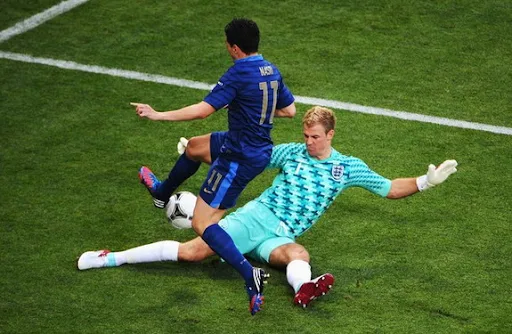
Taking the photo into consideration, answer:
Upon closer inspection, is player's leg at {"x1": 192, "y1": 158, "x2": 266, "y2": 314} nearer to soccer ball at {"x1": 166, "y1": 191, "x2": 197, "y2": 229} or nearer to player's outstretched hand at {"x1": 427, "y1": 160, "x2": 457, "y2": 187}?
soccer ball at {"x1": 166, "y1": 191, "x2": 197, "y2": 229}

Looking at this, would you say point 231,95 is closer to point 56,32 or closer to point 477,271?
point 477,271

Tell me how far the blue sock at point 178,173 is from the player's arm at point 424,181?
1.52 metres

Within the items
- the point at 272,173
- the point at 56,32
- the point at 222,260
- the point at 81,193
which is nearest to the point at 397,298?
the point at 222,260

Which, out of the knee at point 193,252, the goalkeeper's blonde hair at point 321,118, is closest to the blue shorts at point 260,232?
the knee at point 193,252

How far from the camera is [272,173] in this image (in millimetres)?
9547

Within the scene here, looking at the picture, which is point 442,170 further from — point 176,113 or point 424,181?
point 176,113

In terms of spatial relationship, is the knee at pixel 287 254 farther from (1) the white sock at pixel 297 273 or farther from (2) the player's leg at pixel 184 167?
(2) the player's leg at pixel 184 167

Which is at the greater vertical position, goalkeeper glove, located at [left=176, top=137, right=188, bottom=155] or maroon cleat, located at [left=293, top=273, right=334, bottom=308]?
goalkeeper glove, located at [left=176, top=137, right=188, bottom=155]

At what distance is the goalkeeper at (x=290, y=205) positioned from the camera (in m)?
7.90

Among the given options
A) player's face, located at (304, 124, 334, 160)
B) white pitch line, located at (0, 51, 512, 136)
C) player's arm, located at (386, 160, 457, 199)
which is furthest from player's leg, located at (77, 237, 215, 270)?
white pitch line, located at (0, 51, 512, 136)

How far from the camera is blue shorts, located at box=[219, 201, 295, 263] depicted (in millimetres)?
7988

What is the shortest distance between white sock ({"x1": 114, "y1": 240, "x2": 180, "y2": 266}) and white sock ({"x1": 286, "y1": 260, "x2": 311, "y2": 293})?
2.88ft

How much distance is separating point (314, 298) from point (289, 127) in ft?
9.35

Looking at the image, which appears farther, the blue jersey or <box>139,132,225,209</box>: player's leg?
<box>139,132,225,209</box>: player's leg
